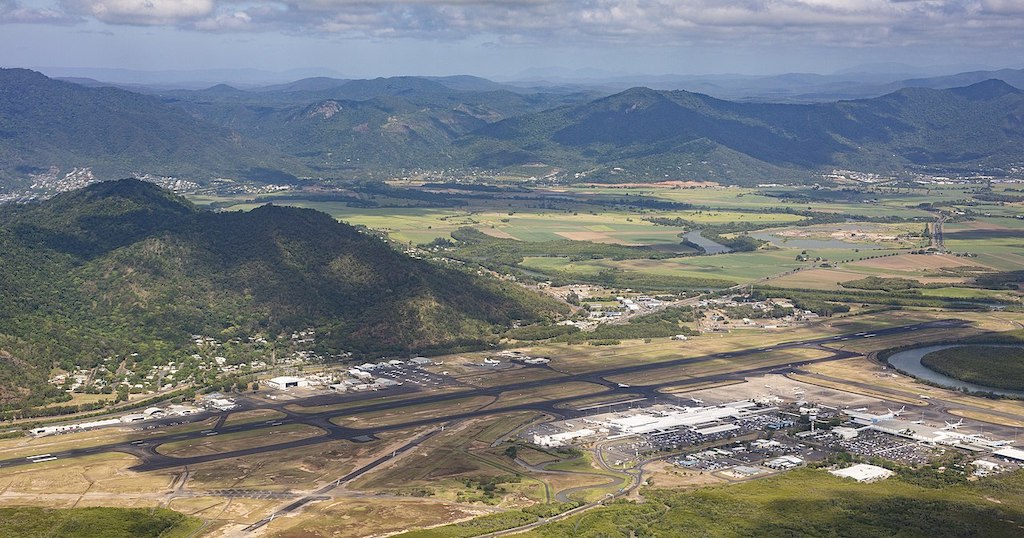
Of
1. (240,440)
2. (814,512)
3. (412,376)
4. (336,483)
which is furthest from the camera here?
(412,376)

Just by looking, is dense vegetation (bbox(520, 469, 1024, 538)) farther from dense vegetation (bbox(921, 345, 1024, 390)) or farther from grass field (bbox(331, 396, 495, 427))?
dense vegetation (bbox(921, 345, 1024, 390))

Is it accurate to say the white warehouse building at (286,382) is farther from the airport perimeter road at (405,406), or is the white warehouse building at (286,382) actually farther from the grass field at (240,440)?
the grass field at (240,440)

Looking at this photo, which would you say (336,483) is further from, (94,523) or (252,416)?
(252,416)

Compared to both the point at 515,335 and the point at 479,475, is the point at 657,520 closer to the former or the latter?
the point at 479,475

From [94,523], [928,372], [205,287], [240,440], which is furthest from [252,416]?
[928,372]

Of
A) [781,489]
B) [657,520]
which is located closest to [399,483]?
[657,520]

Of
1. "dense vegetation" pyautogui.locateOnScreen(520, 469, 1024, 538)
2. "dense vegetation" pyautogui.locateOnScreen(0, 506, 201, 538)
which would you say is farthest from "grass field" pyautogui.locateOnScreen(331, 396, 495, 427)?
"dense vegetation" pyautogui.locateOnScreen(520, 469, 1024, 538)
